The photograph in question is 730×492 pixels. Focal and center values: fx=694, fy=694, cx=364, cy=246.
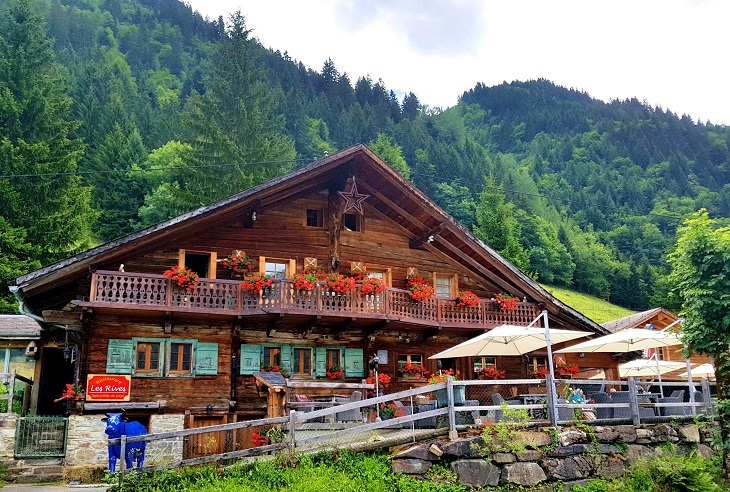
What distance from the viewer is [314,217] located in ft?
76.5

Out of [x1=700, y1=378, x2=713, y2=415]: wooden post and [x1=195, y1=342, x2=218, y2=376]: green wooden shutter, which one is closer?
[x1=700, y1=378, x2=713, y2=415]: wooden post

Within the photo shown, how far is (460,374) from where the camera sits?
23953 millimetres

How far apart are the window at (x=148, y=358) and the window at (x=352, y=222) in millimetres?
7511

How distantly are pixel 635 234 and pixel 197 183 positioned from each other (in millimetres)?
67788

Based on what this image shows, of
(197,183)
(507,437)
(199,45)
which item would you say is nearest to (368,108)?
(199,45)

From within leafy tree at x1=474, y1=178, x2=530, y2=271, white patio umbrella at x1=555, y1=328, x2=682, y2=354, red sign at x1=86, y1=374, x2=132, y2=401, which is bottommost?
red sign at x1=86, y1=374, x2=132, y2=401

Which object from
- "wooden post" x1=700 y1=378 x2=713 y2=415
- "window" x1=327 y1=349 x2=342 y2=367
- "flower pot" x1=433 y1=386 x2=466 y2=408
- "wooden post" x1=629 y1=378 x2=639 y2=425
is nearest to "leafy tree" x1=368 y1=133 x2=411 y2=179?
"window" x1=327 y1=349 x2=342 y2=367

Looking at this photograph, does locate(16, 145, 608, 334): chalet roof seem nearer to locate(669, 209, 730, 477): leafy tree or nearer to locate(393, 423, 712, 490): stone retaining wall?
locate(669, 209, 730, 477): leafy tree

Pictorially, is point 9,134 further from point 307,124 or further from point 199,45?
point 199,45

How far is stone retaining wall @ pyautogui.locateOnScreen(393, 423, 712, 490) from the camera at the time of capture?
1348 centimetres

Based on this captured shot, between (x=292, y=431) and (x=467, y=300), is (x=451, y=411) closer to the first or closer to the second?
(x=292, y=431)

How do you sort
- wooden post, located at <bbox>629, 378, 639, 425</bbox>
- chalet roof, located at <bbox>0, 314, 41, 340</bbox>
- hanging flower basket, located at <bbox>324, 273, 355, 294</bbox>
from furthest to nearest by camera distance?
chalet roof, located at <bbox>0, 314, 41, 340</bbox>
hanging flower basket, located at <bbox>324, 273, 355, 294</bbox>
wooden post, located at <bbox>629, 378, 639, 425</bbox>

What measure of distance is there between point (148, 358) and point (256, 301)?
11.2 ft

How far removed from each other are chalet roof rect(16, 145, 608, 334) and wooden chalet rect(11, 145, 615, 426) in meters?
0.05
